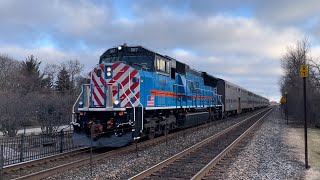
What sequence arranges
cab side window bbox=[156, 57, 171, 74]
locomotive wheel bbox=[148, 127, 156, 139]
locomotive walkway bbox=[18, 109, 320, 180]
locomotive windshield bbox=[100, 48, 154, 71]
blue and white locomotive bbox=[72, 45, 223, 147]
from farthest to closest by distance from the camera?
1. cab side window bbox=[156, 57, 171, 74]
2. locomotive wheel bbox=[148, 127, 156, 139]
3. locomotive windshield bbox=[100, 48, 154, 71]
4. blue and white locomotive bbox=[72, 45, 223, 147]
5. locomotive walkway bbox=[18, 109, 320, 180]

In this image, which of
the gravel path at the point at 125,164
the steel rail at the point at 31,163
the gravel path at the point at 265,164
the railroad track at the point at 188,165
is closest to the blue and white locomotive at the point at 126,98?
the steel rail at the point at 31,163

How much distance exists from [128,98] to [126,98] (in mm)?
121

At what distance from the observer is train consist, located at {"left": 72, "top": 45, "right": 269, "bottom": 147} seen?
15508 millimetres

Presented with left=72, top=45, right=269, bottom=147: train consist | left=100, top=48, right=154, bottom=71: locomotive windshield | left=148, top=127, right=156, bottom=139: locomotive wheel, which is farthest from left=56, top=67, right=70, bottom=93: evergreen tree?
left=100, top=48, right=154, bottom=71: locomotive windshield

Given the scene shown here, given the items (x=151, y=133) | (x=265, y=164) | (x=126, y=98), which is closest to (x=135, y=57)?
(x=126, y=98)

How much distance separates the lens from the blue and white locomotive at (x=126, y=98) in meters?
15.5

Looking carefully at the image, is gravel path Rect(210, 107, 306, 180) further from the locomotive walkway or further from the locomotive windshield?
the locomotive windshield

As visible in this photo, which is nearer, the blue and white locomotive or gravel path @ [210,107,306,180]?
gravel path @ [210,107,306,180]

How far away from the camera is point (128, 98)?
623 inches

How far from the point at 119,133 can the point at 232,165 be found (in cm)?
509

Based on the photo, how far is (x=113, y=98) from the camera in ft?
52.2

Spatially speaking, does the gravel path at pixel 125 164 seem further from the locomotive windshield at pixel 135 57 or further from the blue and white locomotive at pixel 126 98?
the locomotive windshield at pixel 135 57

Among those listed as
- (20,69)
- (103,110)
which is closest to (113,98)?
(103,110)

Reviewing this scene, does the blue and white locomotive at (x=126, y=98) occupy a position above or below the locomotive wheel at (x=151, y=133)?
above
